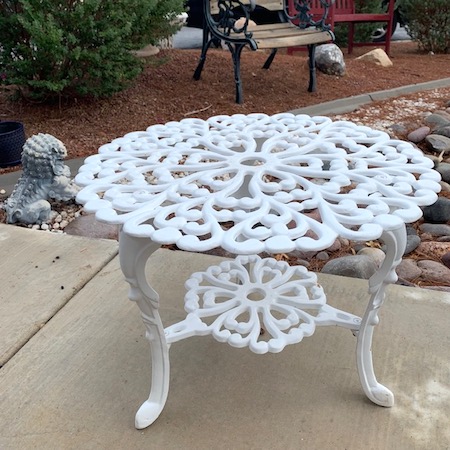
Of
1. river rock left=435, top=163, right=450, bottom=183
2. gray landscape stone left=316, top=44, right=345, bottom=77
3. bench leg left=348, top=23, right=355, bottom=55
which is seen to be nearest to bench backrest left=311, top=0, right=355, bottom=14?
bench leg left=348, top=23, right=355, bottom=55

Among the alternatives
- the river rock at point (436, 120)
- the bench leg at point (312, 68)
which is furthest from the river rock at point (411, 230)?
the bench leg at point (312, 68)

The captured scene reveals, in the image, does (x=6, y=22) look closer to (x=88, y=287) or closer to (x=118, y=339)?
(x=88, y=287)

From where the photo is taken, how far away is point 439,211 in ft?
11.6

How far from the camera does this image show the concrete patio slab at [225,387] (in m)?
1.79

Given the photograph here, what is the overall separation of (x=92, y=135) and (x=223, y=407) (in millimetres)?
3267

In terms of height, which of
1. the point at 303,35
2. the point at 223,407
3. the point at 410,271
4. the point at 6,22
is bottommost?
the point at 410,271

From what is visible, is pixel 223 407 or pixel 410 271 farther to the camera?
pixel 410 271

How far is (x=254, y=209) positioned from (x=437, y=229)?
2.03 metres

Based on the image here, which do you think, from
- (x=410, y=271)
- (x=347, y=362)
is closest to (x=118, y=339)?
(x=347, y=362)

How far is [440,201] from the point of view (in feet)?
11.6

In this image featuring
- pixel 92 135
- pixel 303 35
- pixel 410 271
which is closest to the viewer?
pixel 410 271

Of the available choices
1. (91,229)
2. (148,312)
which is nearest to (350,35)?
(91,229)

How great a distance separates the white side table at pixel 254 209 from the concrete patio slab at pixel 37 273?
0.72m

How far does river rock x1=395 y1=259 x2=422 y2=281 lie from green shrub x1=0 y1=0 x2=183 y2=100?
284cm
